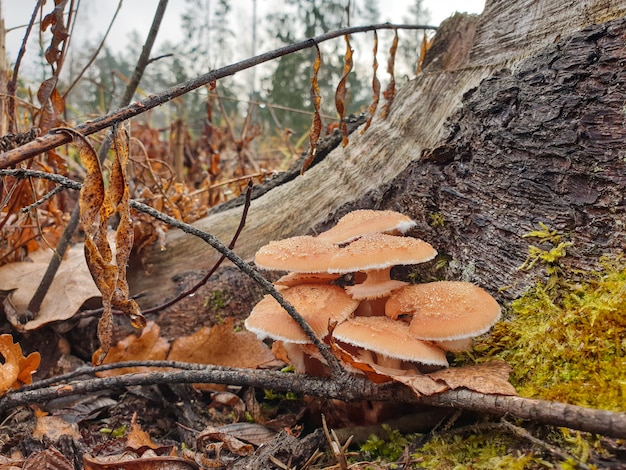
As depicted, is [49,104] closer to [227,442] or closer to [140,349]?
[140,349]

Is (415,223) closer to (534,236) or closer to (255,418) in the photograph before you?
(534,236)

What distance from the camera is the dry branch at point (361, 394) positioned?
1124mm

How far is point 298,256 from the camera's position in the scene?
1943mm

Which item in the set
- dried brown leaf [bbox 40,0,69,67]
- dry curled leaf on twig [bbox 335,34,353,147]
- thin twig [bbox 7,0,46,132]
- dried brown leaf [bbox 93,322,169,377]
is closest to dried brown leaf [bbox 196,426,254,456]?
dried brown leaf [bbox 93,322,169,377]

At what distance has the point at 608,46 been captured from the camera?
1.79 meters

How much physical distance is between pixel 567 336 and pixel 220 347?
5.65 ft

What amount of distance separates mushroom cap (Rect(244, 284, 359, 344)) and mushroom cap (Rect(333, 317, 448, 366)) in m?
0.09

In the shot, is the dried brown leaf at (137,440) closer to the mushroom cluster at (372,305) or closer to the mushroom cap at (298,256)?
the mushroom cluster at (372,305)

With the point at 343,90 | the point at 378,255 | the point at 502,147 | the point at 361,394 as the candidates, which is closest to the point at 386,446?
the point at 361,394

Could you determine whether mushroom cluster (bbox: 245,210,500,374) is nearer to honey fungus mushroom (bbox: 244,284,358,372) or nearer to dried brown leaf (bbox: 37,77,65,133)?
honey fungus mushroom (bbox: 244,284,358,372)

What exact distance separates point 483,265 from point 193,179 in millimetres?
5329

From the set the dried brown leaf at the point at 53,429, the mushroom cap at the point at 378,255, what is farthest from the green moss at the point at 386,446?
the dried brown leaf at the point at 53,429

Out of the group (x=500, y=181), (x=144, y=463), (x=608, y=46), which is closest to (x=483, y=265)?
(x=500, y=181)

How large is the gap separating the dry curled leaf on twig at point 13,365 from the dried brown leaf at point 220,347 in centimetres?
72
